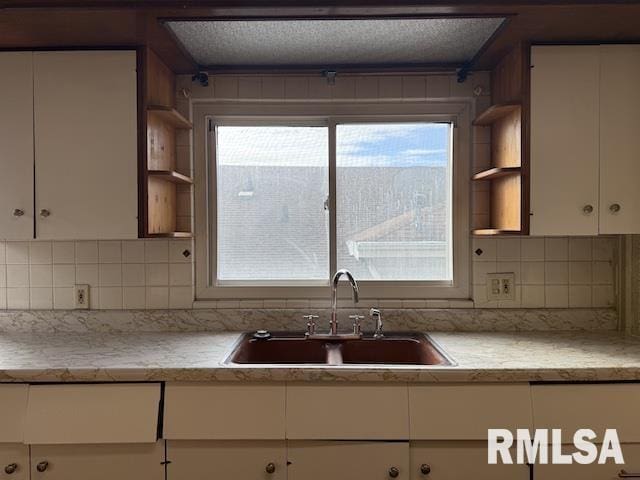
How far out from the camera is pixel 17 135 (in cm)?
175

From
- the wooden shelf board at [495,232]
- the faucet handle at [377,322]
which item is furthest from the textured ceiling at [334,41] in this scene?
the faucet handle at [377,322]

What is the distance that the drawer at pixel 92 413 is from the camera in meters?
1.43

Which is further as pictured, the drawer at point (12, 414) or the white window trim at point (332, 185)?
the white window trim at point (332, 185)

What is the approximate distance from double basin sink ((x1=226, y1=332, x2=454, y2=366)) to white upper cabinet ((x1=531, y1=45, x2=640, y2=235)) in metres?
0.69

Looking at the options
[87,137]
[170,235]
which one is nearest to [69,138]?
[87,137]

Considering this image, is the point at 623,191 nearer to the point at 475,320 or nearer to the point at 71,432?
the point at 475,320

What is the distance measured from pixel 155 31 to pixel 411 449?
170 cm

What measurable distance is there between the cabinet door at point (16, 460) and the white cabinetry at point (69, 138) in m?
0.75

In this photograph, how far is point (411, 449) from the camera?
1.44 meters

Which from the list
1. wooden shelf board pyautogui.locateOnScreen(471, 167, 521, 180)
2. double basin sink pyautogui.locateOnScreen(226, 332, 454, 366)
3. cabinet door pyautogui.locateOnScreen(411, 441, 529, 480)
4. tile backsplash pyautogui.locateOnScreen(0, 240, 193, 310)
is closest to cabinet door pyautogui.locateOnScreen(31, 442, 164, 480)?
double basin sink pyautogui.locateOnScreen(226, 332, 454, 366)

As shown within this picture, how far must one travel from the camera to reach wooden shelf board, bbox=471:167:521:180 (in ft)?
5.74

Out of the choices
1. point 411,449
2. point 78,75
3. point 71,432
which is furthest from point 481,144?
point 71,432

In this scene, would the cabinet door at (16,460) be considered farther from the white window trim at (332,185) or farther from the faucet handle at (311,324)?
the faucet handle at (311,324)

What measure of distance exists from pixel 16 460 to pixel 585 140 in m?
2.28
